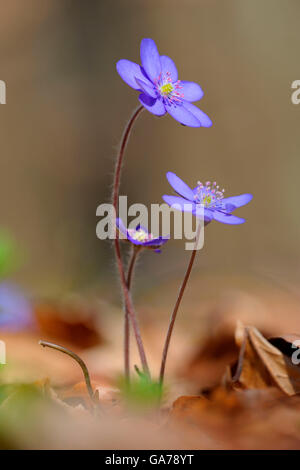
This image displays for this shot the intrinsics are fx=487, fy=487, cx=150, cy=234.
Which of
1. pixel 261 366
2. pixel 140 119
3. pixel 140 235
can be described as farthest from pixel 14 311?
pixel 140 119

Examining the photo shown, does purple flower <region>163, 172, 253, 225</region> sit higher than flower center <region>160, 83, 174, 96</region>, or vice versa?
flower center <region>160, 83, 174, 96</region>

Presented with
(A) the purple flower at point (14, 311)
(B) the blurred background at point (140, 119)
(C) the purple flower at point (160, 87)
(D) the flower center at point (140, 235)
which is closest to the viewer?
(C) the purple flower at point (160, 87)

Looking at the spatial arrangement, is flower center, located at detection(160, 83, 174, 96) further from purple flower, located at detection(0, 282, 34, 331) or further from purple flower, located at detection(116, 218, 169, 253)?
purple flower, located at detection(0, 282, 34, 331)

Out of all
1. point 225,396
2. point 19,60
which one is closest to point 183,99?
point 225,396

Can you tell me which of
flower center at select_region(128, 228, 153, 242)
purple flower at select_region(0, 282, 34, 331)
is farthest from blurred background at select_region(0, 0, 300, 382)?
flower center at select_region(128, 228, 153, 242)

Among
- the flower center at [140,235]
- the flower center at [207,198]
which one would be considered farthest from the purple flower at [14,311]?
the flower center at [207,198]

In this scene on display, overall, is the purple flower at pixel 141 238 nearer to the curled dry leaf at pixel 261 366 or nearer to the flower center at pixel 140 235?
the flower center at pixel 140 235

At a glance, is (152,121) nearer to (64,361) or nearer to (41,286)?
(41,286)

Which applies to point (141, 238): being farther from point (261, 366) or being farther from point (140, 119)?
point (140, 119)
